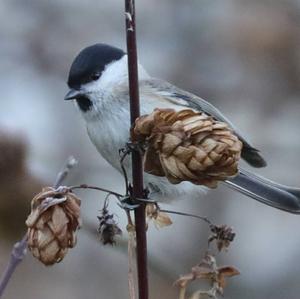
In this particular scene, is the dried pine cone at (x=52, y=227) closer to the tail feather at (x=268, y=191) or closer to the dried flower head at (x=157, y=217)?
the dried flower head at (x=157, y=217)

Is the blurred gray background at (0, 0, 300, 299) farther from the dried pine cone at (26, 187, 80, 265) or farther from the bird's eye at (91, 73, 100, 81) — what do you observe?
the dried pine cone at (26, 187, 80, 265)

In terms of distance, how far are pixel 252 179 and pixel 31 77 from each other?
31.8 inches

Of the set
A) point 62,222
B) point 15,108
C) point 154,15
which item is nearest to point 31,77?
point 15,108

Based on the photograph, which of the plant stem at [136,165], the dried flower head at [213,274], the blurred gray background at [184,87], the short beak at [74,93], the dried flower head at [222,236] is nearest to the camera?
the plant stem at [136,165]

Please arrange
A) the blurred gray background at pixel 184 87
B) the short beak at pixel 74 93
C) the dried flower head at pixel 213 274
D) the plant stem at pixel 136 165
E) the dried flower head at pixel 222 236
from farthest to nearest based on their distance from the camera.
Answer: the blurred gray background at pixel 184 87, the short beak at pixel 74 93, the dried flower head at pixel 222 236, the dried flower head at pixel 213 274, the plant stem at pixel 136 165

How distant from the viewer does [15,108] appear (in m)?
2.78

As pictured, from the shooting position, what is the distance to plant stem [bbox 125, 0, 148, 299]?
0.95 metres

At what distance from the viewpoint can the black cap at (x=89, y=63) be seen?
1.83 m

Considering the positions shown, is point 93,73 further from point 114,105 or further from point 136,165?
point 136,165

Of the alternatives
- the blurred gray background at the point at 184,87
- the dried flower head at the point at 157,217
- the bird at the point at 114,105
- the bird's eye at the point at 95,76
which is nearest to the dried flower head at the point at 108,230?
the dried flower head at the point at 157,217

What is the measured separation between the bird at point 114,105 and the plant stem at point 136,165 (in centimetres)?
76

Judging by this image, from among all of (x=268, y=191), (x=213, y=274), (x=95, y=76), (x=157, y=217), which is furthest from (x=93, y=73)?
(x=213, y=274)

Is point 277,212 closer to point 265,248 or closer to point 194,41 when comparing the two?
point 265,248

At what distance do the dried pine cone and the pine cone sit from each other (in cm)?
11
